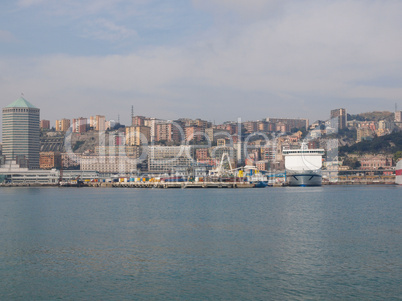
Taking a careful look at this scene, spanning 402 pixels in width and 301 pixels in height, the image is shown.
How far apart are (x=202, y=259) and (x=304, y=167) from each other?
258ft

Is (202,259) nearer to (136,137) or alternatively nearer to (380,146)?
(380,146)

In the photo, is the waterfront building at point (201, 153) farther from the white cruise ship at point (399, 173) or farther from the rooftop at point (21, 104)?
the white cruise ship at point (399, 173)

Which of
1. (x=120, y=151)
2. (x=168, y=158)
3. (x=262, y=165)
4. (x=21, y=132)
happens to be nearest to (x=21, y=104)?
(x=21, y=132)

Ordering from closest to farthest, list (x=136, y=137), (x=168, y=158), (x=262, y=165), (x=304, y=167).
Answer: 1. (x=304, y=167)
2. (x=262, y=165)
3. (x=168, y=158)
4. (x=136, y=137)

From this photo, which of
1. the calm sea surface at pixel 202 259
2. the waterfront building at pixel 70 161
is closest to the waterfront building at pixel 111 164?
the waterfront building at pixel 70 161

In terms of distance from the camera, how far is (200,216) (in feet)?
122

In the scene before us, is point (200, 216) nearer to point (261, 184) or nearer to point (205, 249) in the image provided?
point (205, 249)

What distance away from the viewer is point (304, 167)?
96.6 m

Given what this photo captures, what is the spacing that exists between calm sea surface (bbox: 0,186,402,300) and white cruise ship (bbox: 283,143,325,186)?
59.7 metres

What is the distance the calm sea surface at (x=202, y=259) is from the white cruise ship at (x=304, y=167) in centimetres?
5967

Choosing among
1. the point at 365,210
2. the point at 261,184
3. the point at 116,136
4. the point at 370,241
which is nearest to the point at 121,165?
the point at 116,136

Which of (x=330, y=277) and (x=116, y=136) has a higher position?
(x=116, y=136)

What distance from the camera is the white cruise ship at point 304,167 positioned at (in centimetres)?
9362

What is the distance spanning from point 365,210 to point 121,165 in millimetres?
131543
